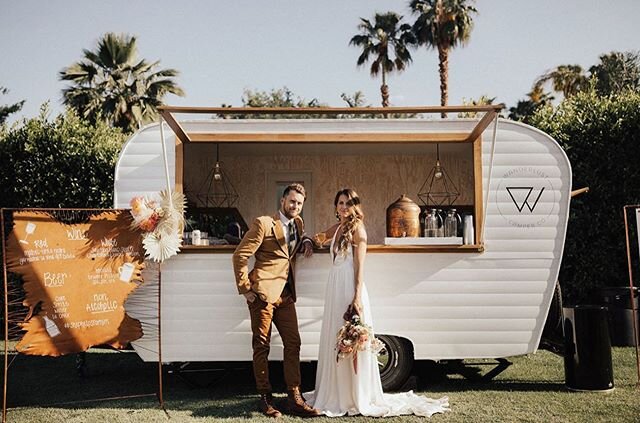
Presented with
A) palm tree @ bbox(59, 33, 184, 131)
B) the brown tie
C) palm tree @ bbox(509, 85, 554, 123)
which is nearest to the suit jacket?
the brown tie

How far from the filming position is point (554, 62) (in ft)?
72.3

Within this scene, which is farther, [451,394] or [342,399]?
[451,394]

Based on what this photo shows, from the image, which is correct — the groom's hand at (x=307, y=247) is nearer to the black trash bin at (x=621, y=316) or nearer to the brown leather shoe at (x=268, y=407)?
the brown leather shoe at (x=268, y=407)

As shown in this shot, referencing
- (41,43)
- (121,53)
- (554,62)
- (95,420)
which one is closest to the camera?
(95,420)

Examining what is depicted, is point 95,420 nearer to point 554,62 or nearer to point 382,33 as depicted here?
point 382,33

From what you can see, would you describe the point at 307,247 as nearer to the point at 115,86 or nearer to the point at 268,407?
the point at 268,407

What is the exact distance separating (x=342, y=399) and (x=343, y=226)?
1382 millimetres

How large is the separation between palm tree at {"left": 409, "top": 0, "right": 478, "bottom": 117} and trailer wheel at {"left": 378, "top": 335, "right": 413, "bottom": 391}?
14270 millimetres

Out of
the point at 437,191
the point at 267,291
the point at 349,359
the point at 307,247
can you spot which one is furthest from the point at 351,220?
the point at 437,191

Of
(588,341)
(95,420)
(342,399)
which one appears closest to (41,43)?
(95,420)

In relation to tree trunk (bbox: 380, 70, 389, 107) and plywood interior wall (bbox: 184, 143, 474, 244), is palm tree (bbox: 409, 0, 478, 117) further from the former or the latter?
plywood interior wall (bbox: 184, 143, 474, 244)

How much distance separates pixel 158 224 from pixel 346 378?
2.07 m

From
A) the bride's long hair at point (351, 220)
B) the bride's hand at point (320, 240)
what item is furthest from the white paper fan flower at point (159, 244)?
the bride's long hair at point (351, 220)

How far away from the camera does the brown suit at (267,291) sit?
5.02m
